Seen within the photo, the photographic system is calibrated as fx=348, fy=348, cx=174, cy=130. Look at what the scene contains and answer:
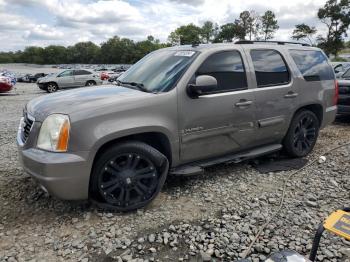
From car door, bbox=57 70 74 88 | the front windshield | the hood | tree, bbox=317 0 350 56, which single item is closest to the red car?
car door, bbox=57 70 74 88

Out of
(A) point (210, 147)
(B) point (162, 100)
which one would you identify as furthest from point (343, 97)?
(B) point (162, 100)

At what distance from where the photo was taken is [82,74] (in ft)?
74.8

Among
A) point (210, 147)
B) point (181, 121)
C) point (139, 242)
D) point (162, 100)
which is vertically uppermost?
point (162, 100)

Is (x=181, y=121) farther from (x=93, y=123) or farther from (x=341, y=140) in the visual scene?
(x=341, y=140)

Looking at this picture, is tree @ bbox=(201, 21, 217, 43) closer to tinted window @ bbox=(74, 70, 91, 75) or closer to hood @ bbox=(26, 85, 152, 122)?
tinted window @ bbox=(74, 70, 91, 75)

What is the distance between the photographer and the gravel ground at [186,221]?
3.09 m

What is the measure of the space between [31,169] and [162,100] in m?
1.52

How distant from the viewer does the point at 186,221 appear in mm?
3590

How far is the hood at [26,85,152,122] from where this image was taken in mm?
3459

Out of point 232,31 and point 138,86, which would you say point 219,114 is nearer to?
point 138,86

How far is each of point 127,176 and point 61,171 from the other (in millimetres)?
701

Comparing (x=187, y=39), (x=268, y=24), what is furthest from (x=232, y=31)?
(x=187, y=39)

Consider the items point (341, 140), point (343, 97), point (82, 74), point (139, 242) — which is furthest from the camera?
point (82, 74)

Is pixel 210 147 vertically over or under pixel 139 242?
over
